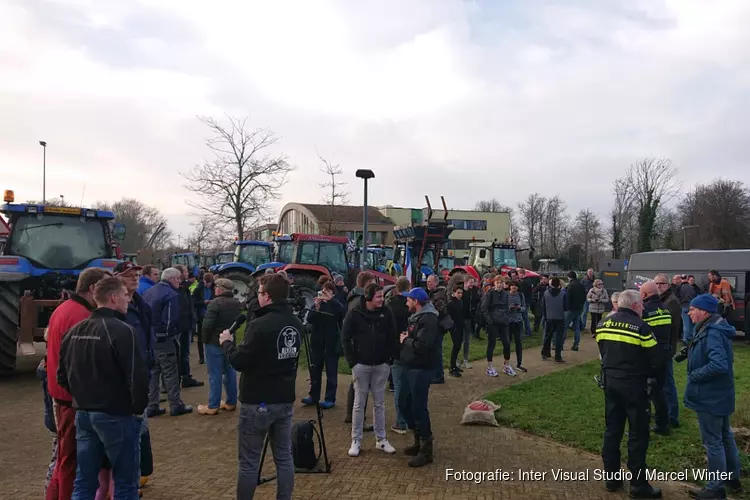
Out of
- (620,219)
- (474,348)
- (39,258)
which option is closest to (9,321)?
(39,258)

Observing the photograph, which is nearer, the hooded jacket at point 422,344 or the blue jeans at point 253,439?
the blue jeans at point 253,439

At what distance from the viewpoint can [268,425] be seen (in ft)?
12.7

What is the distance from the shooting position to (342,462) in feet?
17.5

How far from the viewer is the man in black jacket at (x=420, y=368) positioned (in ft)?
17.4

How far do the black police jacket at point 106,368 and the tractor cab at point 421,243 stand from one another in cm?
1325

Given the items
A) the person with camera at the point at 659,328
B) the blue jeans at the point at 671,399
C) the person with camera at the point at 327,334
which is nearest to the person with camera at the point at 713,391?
the person with camera at the point at 659,328

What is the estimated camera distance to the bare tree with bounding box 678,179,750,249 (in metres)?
54.9

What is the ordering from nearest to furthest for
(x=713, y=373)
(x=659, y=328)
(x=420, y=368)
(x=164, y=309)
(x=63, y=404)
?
(x=63, y=404) → (x=713, y=373) → (x=420, y=368) → (x=659, y=328) → (x=164, y=309)

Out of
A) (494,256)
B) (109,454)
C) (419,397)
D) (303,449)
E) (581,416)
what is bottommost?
(581,416)

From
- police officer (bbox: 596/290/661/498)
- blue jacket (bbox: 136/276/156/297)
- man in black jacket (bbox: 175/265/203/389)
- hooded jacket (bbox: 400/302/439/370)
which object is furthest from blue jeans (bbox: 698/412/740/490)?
man in black jacket (bbox: 175/265/203/389)

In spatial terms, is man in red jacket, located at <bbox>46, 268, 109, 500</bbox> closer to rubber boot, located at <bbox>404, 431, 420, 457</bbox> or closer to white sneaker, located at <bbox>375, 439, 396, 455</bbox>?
white sneaker, located at <bbox>375, 439, 396, 455</bbox>

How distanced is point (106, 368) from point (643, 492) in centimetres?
440

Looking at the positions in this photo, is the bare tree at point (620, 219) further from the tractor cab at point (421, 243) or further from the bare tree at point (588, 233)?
the tractor cab at point (421, 243)

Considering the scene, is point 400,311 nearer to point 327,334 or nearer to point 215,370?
point 327,334
